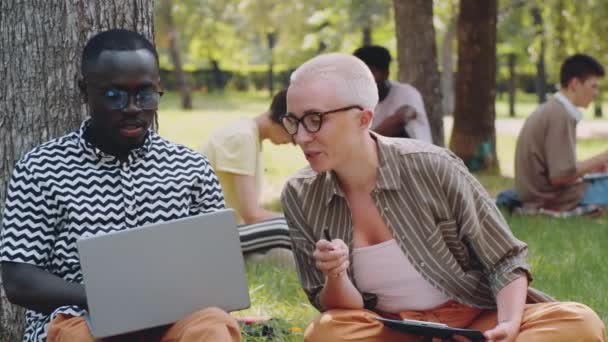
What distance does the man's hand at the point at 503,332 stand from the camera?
3.61 meters

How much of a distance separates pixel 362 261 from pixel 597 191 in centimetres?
598

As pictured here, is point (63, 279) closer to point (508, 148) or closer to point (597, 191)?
point (597, 191)

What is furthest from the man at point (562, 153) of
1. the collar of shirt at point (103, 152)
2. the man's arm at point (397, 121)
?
the collar of shirt at point (103, 152)

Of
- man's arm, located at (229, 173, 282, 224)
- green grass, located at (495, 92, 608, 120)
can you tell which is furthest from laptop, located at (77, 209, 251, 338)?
green grass, located at (495, 92, 608, 120)

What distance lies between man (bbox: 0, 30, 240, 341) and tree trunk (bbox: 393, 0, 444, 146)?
8.25 metres

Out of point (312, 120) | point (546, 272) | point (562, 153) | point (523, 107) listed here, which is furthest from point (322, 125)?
point (523, 107)

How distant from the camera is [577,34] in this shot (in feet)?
68.8

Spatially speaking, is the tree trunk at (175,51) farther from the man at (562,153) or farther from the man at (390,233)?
the man at (390,233)

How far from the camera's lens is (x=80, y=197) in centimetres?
346

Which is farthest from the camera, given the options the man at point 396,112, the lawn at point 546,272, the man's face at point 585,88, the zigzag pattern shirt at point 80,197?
the man's face at point 585,88

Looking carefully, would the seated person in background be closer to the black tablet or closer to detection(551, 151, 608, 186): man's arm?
the black tablet

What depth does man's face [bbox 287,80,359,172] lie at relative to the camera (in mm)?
3652

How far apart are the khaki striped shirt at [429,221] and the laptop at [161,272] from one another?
2.29 ft

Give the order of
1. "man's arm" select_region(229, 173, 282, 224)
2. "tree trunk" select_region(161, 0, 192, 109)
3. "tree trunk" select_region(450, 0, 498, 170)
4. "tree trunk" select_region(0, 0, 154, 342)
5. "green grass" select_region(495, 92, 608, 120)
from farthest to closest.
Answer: "green grass" select_region(495, 92, 608, 120) < "tree trunk" select_region(161, 0, 192, 109) < "tree trunk" select_region(450, 0, 498, 170) < "man's arm" select_region(229, 173, 282, 224) < "tree trunk" select_region(0, 0, 154, 342)
